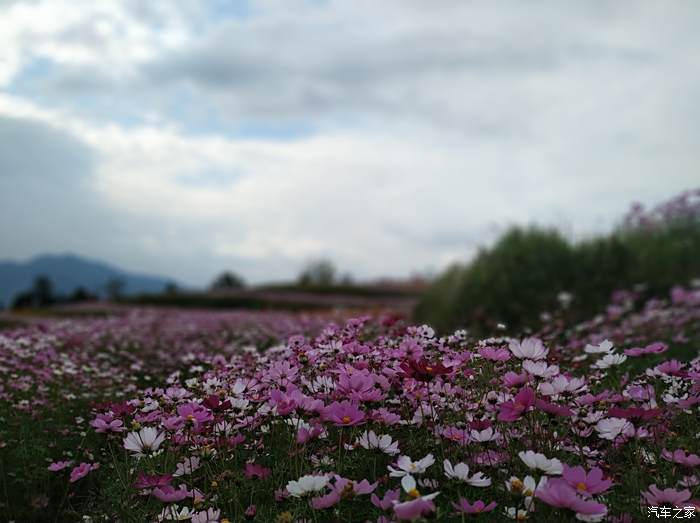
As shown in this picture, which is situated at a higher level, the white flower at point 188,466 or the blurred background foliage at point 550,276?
the blurred background foliage at point 550,276

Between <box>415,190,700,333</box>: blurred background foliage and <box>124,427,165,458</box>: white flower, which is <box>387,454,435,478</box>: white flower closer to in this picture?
<box>124,427,165,458</box>: white flower

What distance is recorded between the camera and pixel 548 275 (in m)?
11.2

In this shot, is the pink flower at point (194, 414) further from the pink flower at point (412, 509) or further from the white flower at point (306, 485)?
the pink flower at point (412, 509)

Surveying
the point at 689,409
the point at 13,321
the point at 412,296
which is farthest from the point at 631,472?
the point at 412,296

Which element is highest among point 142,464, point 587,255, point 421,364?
point 587,255

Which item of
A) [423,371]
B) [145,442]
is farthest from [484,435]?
[145,442]

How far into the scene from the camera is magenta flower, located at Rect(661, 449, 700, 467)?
7.77 ft

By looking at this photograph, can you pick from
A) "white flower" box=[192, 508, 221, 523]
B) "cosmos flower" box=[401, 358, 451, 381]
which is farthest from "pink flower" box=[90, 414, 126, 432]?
"cosmos flower" box=[401, 358, 451, 381]

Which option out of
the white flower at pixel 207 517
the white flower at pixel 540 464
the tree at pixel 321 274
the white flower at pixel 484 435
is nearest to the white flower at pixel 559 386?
the white flower at pixel 484 435

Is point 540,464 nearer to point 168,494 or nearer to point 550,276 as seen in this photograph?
point 168,494

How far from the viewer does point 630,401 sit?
3.19m

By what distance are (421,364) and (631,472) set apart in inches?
35.5

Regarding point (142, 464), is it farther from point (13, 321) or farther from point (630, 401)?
point (13, 321)

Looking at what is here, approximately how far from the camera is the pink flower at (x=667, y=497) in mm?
2100
